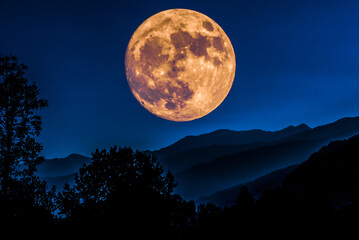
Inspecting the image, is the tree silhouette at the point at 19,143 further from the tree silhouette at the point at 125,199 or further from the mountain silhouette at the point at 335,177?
the mountain silhouette at the point at 335,177

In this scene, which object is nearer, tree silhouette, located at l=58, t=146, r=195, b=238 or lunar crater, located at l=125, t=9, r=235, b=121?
tree silhouette, located at l=58, t=146, r=195, b=238

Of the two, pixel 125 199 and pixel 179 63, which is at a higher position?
pixel 179 63

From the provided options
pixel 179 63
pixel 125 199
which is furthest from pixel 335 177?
pixel 125 199

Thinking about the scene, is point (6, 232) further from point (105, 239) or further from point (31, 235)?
point (105, 239)

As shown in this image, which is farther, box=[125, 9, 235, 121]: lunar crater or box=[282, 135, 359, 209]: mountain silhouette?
box=[282, 135, 359, 209]: mountain silhouette

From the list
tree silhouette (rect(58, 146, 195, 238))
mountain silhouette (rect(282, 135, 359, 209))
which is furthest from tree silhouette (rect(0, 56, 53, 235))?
mountain silhouette (rect(282, 135, 359, 209))

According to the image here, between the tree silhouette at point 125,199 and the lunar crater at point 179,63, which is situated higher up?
the lunar crater at point 179,63

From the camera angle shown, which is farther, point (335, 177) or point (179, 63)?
point (335, 177)

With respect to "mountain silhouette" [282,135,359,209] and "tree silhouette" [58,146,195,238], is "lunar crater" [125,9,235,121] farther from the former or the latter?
"mountain silhouette" [282,135,359,209]

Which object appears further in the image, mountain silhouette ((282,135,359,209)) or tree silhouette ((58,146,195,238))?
mountain silhouette ((282,135,359,209))

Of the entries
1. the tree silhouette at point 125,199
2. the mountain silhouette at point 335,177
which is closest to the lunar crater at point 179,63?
the tree silhouette at point 125,199

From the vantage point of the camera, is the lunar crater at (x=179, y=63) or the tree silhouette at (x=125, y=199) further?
the lunar crater at (x=179, y=63)

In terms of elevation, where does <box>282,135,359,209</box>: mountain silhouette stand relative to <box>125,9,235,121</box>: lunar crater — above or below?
below

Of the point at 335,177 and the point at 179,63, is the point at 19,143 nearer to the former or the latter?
the point at 179,63
